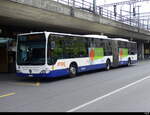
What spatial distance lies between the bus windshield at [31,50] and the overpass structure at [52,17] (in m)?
2.28

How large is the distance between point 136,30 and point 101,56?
22.6m

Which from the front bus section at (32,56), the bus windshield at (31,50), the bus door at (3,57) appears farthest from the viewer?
the bus door at (3,57)

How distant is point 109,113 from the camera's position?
6.55 meters

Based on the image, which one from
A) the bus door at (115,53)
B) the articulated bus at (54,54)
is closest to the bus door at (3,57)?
the articulated bus at (54,54)

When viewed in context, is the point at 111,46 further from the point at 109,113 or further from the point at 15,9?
the point at 109,113

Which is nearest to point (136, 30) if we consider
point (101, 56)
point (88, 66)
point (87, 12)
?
point (87, 12)

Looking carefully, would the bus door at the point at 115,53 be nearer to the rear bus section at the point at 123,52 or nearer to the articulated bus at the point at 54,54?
the rear bus section at the point at 123,52

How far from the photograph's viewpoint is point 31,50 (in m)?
14.2

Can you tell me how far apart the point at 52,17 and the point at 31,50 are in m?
5.82

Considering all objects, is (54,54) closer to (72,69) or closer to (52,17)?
(72,69)

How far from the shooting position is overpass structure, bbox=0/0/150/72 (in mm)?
15867

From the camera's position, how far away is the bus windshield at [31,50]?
1392cm

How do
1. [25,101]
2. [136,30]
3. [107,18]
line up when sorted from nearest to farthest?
[25,101]
[107,18]
[136,30]

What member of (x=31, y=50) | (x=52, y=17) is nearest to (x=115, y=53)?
(x=52, y=17)
